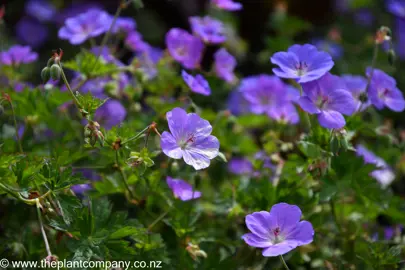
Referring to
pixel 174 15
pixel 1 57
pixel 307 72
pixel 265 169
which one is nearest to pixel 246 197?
pixel 265 169

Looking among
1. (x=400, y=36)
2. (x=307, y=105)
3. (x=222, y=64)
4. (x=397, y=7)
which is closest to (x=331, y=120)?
(x=307, y=105)

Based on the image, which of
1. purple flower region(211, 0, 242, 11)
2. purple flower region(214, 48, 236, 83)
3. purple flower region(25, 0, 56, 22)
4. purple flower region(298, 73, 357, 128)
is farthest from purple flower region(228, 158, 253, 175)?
purple flower region(25, 0, 56, 22)

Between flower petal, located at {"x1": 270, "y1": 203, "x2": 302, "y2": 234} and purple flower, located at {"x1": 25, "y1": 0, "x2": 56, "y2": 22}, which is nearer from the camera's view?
Result: flower petal, located at {"x1": 270, "y1": 203, "x2": 302, "y2": 234}

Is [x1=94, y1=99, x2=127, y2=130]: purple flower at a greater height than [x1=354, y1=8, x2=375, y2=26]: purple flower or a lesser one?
greater

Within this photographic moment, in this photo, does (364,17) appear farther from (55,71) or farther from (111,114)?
(55,71)

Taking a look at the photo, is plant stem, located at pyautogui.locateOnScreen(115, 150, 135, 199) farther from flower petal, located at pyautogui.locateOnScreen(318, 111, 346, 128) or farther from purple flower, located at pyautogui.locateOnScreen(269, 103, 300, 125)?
purple flower, located at pyautogui.locateOnScreen(269, 103, 300, 125)

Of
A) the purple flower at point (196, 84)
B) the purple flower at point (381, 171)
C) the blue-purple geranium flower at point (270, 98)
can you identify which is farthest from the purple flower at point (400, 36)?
the purple flower at point (196, 84)

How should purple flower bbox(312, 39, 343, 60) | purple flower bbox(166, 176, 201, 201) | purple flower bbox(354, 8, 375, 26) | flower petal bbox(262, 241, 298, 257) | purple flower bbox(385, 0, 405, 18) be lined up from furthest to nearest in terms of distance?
1. purple flower bbox(354, 8, 375, 26)
2. purple flower bbox(385, 0, 405, 18)
3. purple flower bbox(312, 39, 343, 60)
4. purple flower bbox(166, 176, 201, 201)
5. flower petal bbox(262, 241, 298, 257)
